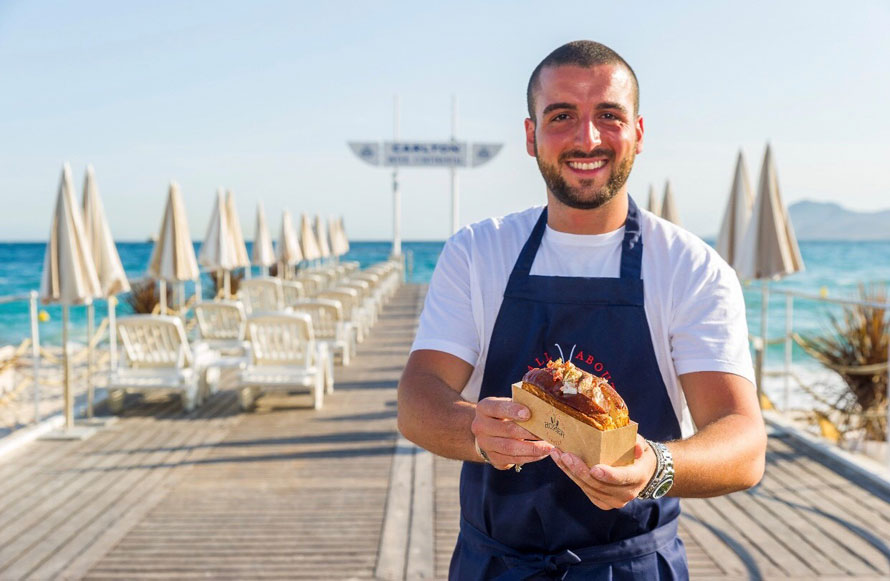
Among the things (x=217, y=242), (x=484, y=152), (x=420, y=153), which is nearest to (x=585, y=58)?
(x=217, y=242)

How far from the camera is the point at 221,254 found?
10.2m

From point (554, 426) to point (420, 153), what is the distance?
22.2m

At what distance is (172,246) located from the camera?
307 inches

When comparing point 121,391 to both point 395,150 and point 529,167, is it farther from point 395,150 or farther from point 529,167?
point 395,150

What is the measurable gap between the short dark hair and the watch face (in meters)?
0.63

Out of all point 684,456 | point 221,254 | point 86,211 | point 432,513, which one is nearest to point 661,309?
point 684,456

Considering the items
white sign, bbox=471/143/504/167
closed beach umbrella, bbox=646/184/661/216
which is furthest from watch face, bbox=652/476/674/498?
white sign, bbox=471/143/504/167

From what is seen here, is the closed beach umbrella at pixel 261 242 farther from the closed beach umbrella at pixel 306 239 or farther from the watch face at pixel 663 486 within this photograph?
the watch face at pixel 663 486

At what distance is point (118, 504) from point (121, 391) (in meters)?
2.53

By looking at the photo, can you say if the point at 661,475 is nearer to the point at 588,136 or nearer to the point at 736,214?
the point at 588,136

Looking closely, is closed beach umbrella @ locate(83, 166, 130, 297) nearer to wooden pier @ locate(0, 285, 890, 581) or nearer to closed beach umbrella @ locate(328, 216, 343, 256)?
wooden pier @ locate(0, 285, 890, 581)

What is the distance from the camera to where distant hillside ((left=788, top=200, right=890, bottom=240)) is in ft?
330

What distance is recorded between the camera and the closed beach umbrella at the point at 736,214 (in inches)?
257

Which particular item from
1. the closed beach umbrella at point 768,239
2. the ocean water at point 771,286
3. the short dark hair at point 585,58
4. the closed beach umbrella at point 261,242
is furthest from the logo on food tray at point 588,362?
the closed beach umbrella at point 261,242
